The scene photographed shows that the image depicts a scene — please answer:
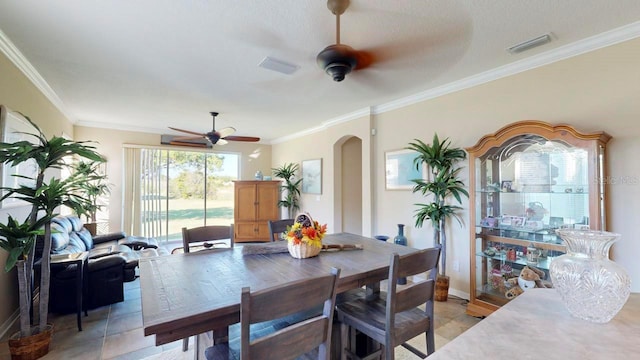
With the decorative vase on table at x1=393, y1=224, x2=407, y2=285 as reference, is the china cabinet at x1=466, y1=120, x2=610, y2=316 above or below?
above

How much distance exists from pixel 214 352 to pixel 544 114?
3.30 meters

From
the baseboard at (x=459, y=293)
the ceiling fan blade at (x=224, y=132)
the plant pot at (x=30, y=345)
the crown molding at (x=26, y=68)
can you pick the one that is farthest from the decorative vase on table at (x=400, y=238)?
the crown molding at (x=26, y=68)

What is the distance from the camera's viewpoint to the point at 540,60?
2.65m

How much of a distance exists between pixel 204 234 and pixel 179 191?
464 centimetres

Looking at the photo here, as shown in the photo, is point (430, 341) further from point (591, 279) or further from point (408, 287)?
point (591, 279)

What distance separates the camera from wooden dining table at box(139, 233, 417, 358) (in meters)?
1.17

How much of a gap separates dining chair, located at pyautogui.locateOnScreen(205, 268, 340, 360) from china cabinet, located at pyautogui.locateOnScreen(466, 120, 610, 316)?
Answer: 2300mm

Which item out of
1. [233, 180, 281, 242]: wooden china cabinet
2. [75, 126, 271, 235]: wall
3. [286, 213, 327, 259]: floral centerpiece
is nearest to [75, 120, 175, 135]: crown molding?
[75, 126, 271, 235]: wall

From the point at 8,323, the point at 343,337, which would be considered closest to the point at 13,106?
the point at 8,323

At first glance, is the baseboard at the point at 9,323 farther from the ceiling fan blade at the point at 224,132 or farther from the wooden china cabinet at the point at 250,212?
the wooden china cabinet at the point at 250,212

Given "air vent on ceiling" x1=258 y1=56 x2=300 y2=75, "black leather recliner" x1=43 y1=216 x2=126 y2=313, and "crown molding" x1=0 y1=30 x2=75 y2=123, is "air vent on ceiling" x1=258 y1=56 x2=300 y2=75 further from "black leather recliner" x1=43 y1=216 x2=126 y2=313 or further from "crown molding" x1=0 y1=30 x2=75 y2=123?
"black leather recliner" x1=43 y1=216 x2=126 y2=313

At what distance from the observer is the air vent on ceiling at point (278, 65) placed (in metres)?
2.73

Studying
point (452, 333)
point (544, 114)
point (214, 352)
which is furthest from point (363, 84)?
point (214, 352)

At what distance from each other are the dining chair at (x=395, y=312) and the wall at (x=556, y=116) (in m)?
1.77
